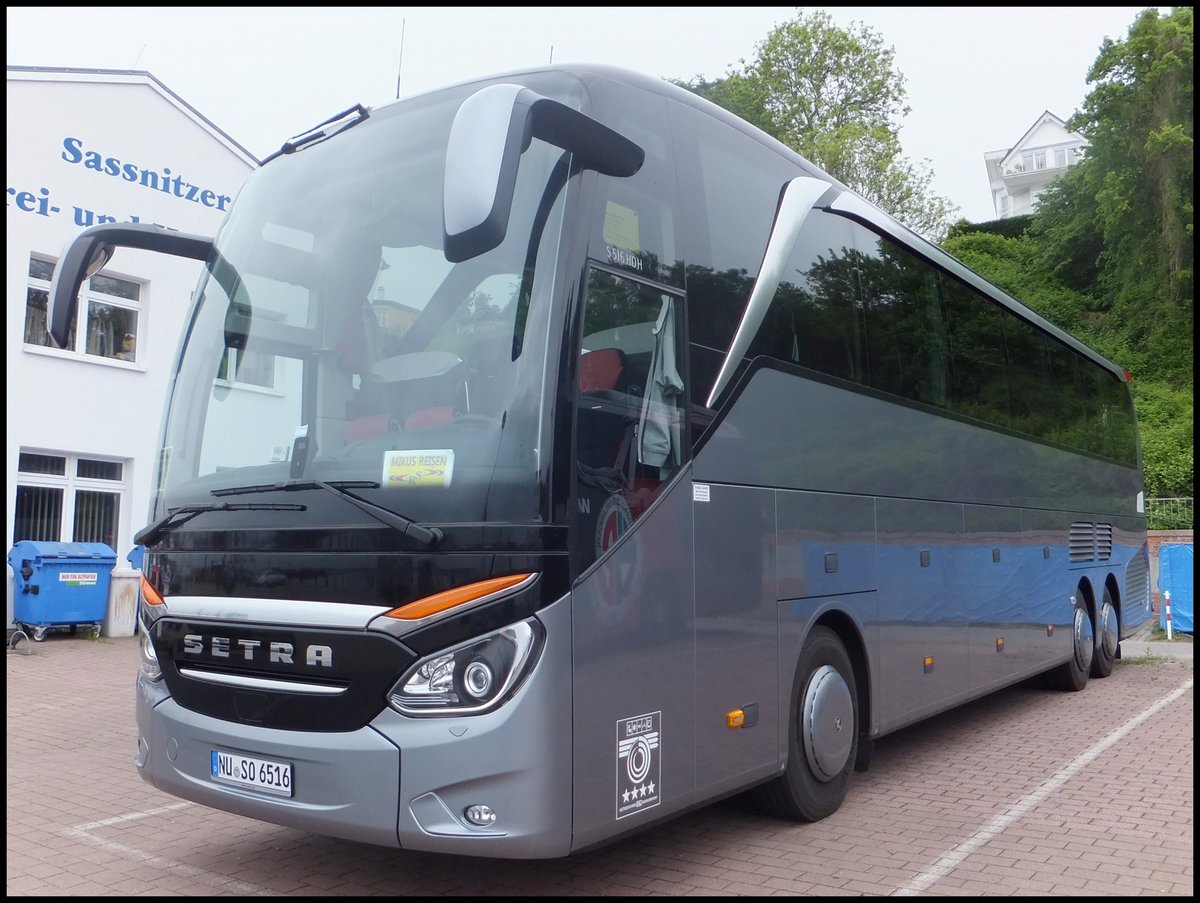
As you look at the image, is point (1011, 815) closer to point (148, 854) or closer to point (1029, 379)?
point (148, 854)

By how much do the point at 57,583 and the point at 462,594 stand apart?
13.0 meters

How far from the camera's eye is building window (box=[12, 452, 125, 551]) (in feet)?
53.8

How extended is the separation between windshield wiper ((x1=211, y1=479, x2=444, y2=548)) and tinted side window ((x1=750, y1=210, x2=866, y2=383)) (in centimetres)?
224

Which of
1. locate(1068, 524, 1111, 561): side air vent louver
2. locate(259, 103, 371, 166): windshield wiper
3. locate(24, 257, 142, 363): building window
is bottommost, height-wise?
locate(1068, 524, 1111, 561): side air vent louver

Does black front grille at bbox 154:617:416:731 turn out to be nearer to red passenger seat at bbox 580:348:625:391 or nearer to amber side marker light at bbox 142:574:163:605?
amber side marker light at bbox 142:574:163:605

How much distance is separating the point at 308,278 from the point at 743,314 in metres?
2.16

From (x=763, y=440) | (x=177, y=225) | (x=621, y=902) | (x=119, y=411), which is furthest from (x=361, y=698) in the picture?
(x=177, y=225)

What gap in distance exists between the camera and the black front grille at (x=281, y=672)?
13.8ft

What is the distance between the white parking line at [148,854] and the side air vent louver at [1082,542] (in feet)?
28.5

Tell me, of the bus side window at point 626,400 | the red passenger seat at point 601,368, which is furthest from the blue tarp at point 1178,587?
the red passenger seat at point 601,368

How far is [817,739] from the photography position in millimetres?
6039

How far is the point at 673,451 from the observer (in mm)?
4965

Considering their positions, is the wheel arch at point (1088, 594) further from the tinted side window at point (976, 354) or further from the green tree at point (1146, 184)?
the green tree at point (1146, 184)

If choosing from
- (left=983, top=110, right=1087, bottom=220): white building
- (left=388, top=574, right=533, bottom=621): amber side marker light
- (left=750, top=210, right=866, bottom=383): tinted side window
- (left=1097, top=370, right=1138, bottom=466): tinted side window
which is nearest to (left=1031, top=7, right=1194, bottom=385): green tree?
(left=1097, top=370, right=1138, bottom=466): tinted side window
